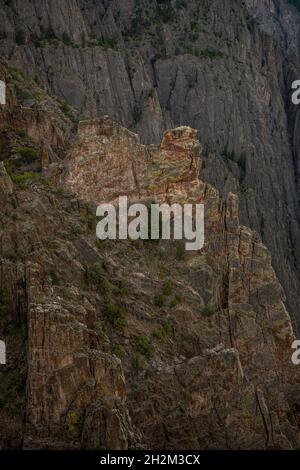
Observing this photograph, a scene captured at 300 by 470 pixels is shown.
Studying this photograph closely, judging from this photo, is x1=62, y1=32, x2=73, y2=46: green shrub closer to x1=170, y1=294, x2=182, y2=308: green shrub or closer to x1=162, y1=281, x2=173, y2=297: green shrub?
x1=162, y1=281, x2=173, y2=297: green shrub

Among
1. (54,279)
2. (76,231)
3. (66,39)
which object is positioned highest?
(66,39)

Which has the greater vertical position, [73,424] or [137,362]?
[137,362]

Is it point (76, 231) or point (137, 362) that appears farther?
point (76, 231)

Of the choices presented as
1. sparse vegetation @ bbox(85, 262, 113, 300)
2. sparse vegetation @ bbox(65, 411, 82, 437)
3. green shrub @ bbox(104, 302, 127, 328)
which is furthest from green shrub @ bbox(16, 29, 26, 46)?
sparse vegetation @ bbox(65, 411, 82, 437)

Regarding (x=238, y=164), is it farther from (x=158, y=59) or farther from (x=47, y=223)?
(x=47, y=223)

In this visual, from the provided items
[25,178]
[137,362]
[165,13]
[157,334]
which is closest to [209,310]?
[157,334]

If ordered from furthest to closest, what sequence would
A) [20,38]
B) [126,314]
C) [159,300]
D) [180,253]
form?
[20,38] < [180,253] < [159,300] < [126,314]

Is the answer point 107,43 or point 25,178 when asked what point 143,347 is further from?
point 107,43

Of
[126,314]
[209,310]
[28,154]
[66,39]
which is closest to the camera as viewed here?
[126,314]
